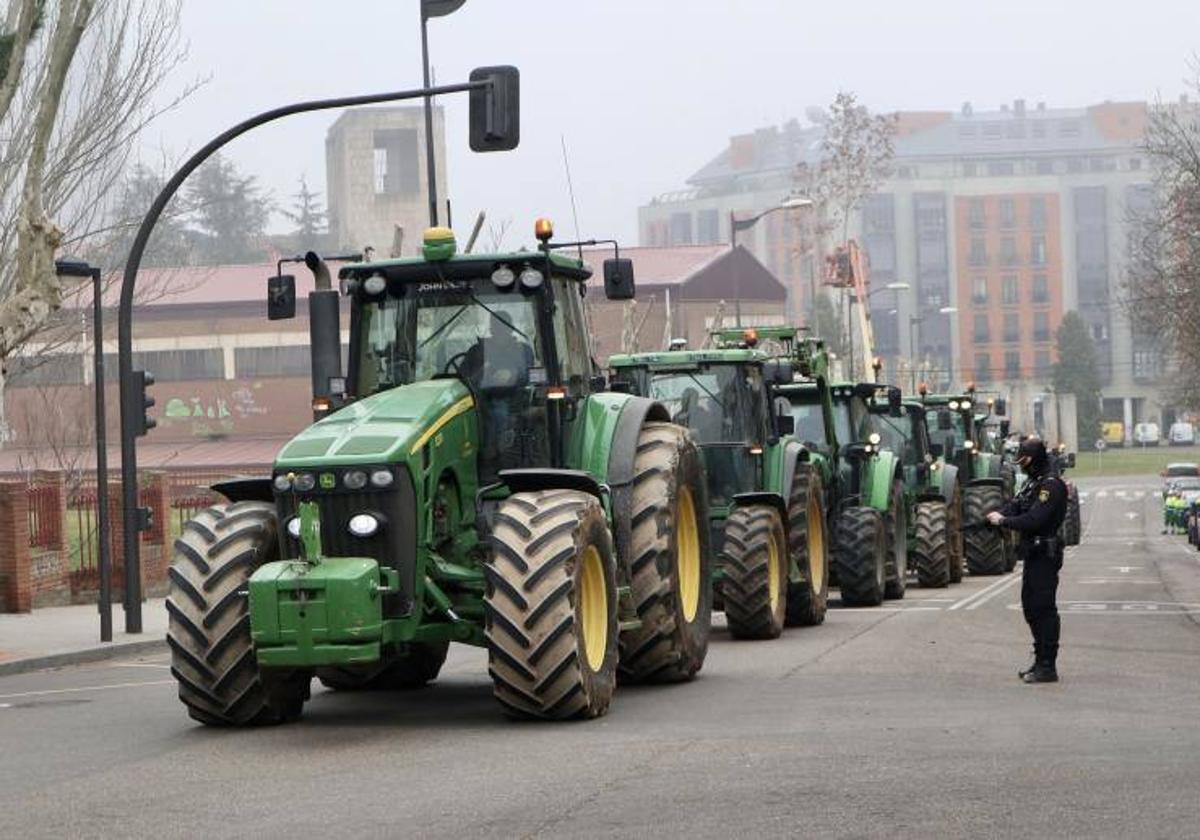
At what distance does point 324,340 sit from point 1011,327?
170 m

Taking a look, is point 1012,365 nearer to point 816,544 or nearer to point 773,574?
point 816,544

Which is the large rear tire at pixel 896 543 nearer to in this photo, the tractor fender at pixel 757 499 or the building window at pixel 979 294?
the tractor fender at pixel 757 499

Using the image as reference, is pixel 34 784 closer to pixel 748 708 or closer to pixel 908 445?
pixel 748 708

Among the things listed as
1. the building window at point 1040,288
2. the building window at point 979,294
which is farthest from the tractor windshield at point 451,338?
the building window at point 1040,288

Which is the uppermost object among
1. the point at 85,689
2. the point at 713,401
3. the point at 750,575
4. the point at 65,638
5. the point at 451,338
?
the point at 451,338

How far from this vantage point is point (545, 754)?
40.6ft

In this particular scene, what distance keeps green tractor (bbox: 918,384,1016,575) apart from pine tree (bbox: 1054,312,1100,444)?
119186 mm

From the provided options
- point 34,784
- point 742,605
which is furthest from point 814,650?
point 34,784

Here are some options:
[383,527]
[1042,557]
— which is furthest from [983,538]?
[383,527]

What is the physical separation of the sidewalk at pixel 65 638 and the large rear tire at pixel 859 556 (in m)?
7.61

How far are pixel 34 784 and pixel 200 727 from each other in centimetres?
245

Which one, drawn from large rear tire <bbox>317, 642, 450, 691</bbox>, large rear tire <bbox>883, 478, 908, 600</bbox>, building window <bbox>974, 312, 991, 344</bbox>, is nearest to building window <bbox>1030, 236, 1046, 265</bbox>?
building window <bbox>974, 312, 991, 344</bbox>

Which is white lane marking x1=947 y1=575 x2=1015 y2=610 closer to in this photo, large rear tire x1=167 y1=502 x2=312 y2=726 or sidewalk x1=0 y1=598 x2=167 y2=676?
sidewalk x1=0 y1=598 x2=167 y2=676

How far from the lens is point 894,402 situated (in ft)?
109
